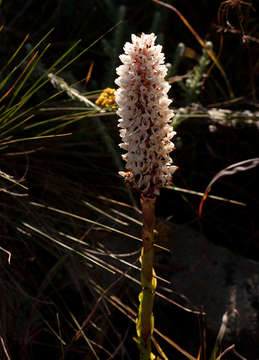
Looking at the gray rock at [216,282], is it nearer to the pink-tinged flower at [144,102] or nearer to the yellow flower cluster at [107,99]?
the yellow flower cluster at [107,99]

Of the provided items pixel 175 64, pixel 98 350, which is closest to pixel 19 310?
pixel 98 350

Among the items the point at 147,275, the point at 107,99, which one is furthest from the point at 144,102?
the point at 107,99

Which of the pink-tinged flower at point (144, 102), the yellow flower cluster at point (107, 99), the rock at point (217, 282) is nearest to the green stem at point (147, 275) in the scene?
the pink-tinged flower at point (144, 102)

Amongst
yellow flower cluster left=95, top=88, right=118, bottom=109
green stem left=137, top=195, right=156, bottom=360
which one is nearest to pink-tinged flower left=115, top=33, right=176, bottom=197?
green stem left=137, top=195, right=156, bottom=360

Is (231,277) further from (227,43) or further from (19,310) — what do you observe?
(227,43)

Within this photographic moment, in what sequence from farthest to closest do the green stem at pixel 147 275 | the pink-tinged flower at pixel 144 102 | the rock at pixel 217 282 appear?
1. the rock at pixel 217 282
2. the green stem at pixel 147 275
3. the pink-tinged flower at pixel 144 102

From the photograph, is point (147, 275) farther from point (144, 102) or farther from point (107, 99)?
point (107, 99)
